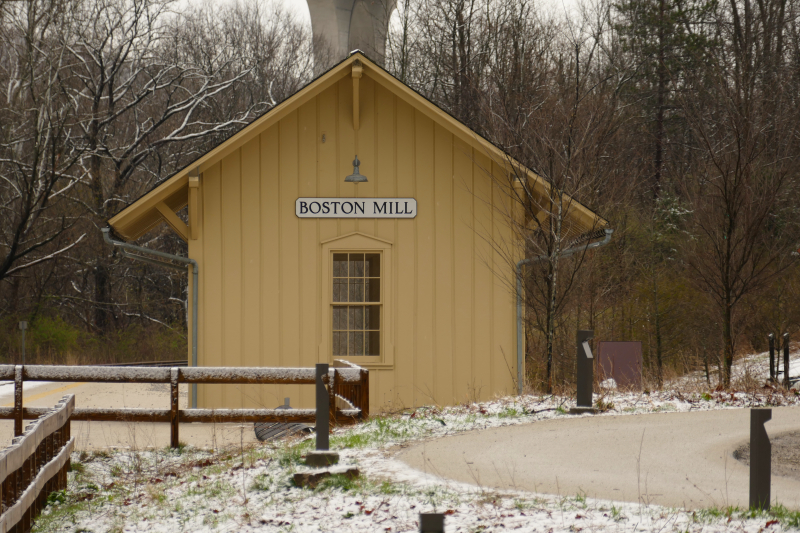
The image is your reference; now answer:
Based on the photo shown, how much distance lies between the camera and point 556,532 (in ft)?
18.5

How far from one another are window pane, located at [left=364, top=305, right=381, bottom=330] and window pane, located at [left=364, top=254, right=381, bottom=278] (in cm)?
53

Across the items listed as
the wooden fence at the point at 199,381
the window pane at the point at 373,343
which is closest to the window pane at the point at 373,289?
the window pane at the point at 373,343

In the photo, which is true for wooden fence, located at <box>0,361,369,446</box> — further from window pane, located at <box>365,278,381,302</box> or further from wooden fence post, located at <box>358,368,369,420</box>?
window pane, located at <box>365,278,381,302</box>

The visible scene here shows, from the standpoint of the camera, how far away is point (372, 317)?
1462cm

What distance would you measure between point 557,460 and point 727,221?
35.5 ft

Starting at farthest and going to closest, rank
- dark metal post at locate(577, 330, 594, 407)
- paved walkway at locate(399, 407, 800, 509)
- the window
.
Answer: the window < dark metal post at locate(577, 330, 594, 407) < paved walkway at locate(399, 407, 800, 509)

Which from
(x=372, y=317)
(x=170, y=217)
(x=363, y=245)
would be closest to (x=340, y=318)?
(x=372, y=317)

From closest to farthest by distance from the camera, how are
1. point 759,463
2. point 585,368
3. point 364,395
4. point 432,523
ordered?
point 432,523 < point 759,463 < point 585,368 < point 364,395

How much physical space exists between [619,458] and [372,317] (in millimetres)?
7232

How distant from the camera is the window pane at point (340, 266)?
1445 centimetres

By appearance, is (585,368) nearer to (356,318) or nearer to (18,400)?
(356,318)

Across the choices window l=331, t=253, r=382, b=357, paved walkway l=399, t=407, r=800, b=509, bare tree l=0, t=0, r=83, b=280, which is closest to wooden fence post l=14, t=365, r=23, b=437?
paved walkway l=399, t=407, r=800, b=509

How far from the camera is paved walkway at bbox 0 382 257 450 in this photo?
11444 mm

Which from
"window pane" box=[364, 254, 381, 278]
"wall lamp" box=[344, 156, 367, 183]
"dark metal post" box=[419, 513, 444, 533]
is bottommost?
"dark metal post" box=[419, 513, 444, 533]
